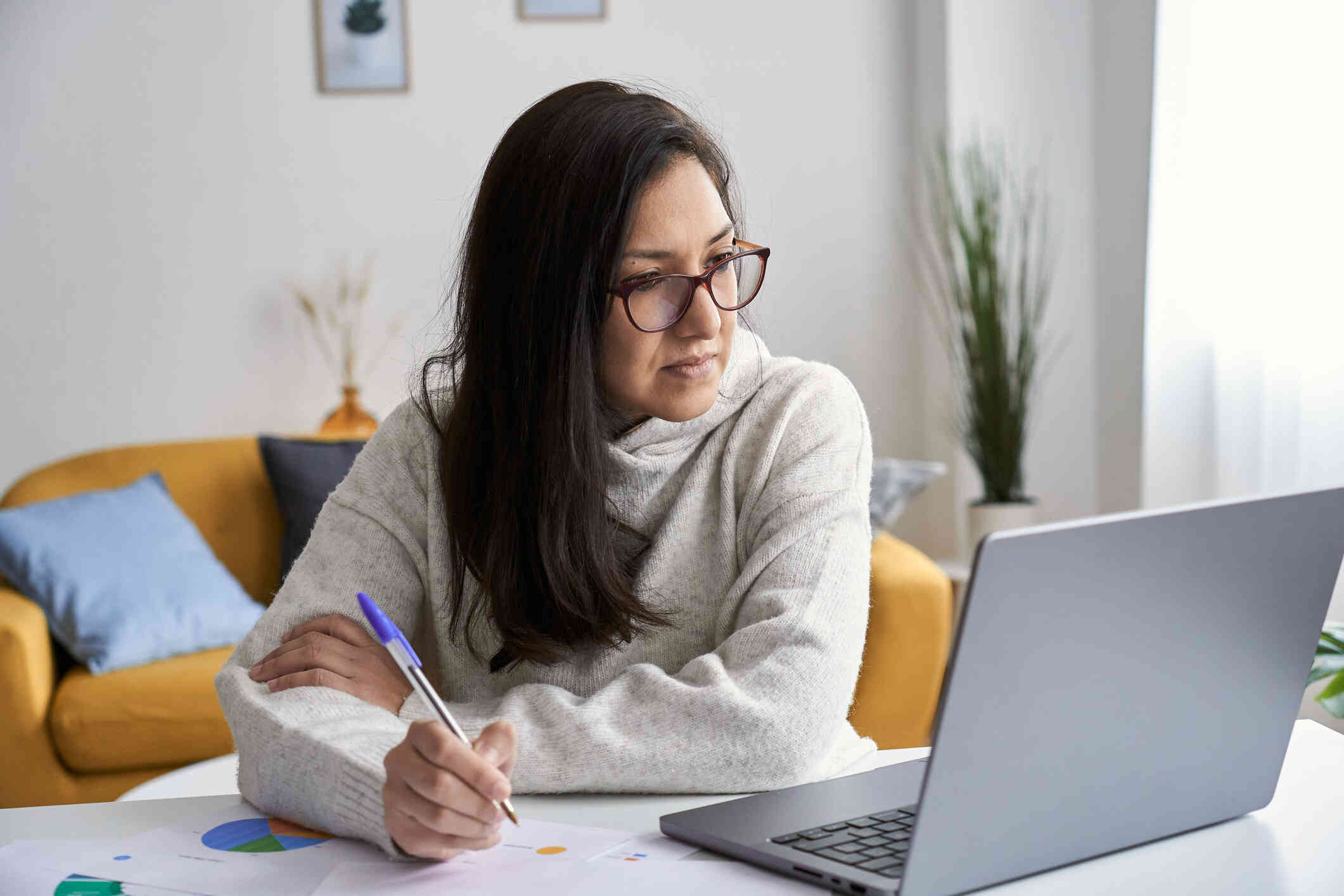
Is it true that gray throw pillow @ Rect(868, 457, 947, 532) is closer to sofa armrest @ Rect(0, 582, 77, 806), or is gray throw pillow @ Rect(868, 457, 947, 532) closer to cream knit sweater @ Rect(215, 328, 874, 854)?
cream knit sweater @ Rect(215, 328, 874, 854)

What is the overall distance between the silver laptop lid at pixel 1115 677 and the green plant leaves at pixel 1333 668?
772 mm

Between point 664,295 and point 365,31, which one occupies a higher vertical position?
point 365,31

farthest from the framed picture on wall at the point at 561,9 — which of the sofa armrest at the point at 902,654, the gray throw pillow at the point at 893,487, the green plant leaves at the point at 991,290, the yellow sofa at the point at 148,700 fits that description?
the sofa armrest at the point at 902,654

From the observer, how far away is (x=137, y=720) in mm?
2471

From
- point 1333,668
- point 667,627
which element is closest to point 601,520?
point 667,627

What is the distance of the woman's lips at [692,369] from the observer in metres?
1.09

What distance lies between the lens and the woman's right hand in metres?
0.71

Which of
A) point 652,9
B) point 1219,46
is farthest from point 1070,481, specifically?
point 652,9

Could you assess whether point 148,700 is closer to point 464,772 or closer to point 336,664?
point 336,664

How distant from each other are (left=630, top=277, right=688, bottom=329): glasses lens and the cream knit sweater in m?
0.14

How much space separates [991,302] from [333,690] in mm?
2614

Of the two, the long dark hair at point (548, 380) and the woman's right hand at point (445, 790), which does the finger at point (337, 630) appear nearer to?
the long dark hair at point (548, 380)

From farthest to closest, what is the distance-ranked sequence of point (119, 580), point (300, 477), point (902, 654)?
point (300, 477) < point (119, 580) < point (902, 654)

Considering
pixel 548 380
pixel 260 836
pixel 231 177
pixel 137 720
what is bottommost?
pixel 137 720
